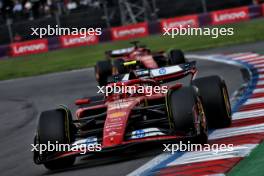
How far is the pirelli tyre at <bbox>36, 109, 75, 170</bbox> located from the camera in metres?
10.4

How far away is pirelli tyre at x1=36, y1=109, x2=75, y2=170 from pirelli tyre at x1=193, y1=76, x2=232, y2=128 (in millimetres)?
1981

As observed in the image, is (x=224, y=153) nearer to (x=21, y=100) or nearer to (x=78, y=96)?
(x=78, y=96)

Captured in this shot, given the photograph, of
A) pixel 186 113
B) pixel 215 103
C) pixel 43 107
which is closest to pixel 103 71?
pixel 43 107

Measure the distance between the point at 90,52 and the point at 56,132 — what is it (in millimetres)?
24264

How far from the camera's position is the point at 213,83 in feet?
37.9

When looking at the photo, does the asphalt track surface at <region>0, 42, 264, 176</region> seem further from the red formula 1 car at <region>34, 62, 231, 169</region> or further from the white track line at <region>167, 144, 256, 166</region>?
the white track line at <region>167, 144, 256, 166</region>

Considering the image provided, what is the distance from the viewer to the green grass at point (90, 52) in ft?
98.2

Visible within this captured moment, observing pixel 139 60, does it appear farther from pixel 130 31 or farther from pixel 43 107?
pixel 130 31

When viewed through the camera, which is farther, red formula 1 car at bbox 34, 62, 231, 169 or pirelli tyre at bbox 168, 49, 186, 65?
pirelli tyre at bbox 168, 49, 186, 65

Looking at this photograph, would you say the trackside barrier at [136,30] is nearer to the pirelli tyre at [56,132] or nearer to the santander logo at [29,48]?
the santander logo at [29,48]

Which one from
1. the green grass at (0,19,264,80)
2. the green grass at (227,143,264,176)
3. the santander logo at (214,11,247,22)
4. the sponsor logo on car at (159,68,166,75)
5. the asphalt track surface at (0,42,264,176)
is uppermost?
the green grass at (227,143,264,176)

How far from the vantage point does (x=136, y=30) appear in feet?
122

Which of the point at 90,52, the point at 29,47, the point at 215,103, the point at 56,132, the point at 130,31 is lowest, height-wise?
the point at 90,52

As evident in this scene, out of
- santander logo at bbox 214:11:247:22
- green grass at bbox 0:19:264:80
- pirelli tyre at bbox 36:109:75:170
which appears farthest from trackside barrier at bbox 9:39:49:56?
pirelli tyre at bbox 36:109:75:170
